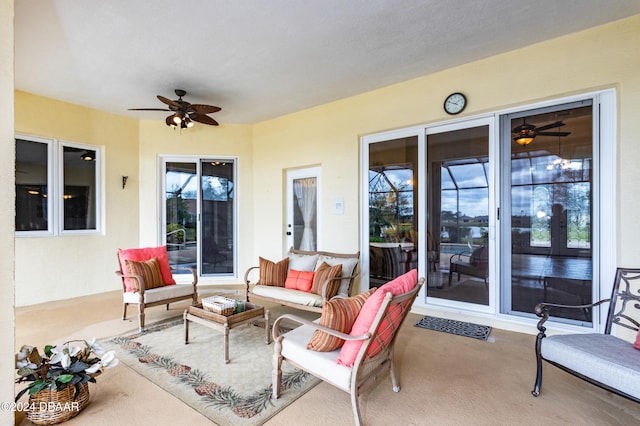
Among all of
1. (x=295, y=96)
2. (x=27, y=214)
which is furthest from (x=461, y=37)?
(x=27, y=214)

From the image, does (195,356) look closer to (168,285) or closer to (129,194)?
(168,285)

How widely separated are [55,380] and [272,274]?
7.58 feet

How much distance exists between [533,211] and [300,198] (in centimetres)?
335

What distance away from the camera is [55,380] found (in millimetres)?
1847

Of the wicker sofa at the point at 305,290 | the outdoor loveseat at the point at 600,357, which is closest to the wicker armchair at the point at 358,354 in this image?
the outdoor loveseat at the point at 600,357

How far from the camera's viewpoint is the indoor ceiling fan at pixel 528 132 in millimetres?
3137

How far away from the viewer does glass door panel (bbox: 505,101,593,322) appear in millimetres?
2975

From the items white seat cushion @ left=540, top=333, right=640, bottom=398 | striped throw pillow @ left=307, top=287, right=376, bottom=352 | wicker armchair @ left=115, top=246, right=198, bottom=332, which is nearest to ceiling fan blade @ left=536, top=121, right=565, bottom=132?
white seat cushion @ left=540, top=333, right=640, bottom=398

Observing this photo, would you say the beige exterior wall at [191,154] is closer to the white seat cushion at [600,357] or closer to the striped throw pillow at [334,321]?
the striped throw pillow at [334,321]

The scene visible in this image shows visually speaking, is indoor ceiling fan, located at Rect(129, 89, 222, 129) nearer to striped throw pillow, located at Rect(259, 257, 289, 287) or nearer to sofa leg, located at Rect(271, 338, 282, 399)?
striped throw pillow, located at Rect(259, 257, 289, 287)

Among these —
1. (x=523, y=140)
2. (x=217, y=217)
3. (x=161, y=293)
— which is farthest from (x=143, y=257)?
(x=523, y=140)

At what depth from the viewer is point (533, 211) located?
10.5ft

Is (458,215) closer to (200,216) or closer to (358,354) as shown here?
(358,354)

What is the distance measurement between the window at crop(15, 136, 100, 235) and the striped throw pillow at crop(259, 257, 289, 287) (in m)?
3.18
